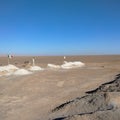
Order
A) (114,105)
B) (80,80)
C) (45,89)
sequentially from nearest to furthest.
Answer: (114,105) → (45,89) → (80,80)

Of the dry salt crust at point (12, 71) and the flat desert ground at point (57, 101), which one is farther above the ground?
the dry salt crust at point (12, 71)

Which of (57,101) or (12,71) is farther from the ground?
(12,71)

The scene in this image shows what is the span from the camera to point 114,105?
37.7 feet

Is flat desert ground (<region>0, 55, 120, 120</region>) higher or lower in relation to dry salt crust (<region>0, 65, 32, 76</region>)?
lower

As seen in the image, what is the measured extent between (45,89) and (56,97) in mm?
2832

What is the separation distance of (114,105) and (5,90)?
9335mm

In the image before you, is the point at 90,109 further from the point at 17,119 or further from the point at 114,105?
the point at 17,119

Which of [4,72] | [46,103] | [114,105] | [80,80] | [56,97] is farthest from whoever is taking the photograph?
[4,72]

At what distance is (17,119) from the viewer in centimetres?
1177

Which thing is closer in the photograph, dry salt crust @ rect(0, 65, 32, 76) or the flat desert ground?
the flat desert ground

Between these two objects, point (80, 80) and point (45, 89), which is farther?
point (80, 80)

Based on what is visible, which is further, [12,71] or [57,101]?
[12,71]

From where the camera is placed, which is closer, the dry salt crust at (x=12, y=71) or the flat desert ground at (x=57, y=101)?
the flat desert ground at (x=57, y=101)

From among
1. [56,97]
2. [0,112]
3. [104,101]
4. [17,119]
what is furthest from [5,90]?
[104,101]
